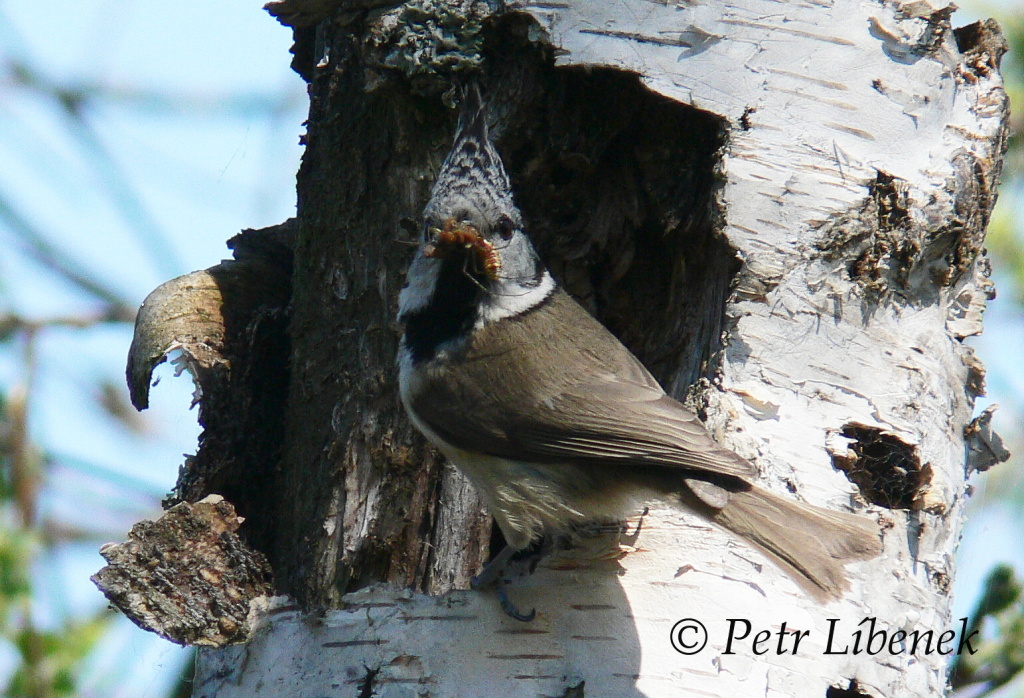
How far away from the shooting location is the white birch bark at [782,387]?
207 centimetres

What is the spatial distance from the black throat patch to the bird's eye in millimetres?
134

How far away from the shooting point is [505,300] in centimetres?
276

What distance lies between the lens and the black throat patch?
2.65 m

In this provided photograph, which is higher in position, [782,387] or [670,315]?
[670,315]

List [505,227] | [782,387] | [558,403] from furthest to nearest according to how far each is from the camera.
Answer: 1. [505,227]
2. [558,403]
3. [782,387]

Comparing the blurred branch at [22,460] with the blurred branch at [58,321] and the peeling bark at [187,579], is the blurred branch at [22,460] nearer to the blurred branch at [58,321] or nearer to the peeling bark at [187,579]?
the blurred branch at [58,321]

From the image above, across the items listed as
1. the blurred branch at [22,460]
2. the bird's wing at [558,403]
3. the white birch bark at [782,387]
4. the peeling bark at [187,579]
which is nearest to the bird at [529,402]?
the bird's wing at [558,403]

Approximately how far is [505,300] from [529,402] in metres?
0.37

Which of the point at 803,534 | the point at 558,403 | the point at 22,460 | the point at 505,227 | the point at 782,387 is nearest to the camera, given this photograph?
the point at 803,534

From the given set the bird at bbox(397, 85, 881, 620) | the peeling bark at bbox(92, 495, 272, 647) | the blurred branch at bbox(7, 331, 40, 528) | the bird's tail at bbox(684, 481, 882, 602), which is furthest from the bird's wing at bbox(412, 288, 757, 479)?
the blurred branch at bbox(7, 331, 40, 528)

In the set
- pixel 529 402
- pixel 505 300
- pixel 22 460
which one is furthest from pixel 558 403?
pixel 22 460

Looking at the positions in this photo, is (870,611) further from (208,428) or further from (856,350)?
(208,428)

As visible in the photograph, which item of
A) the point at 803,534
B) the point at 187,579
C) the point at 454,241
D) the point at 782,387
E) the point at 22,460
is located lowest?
the point at 803,534

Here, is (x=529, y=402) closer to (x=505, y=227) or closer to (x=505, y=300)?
(x=505, y=300)
